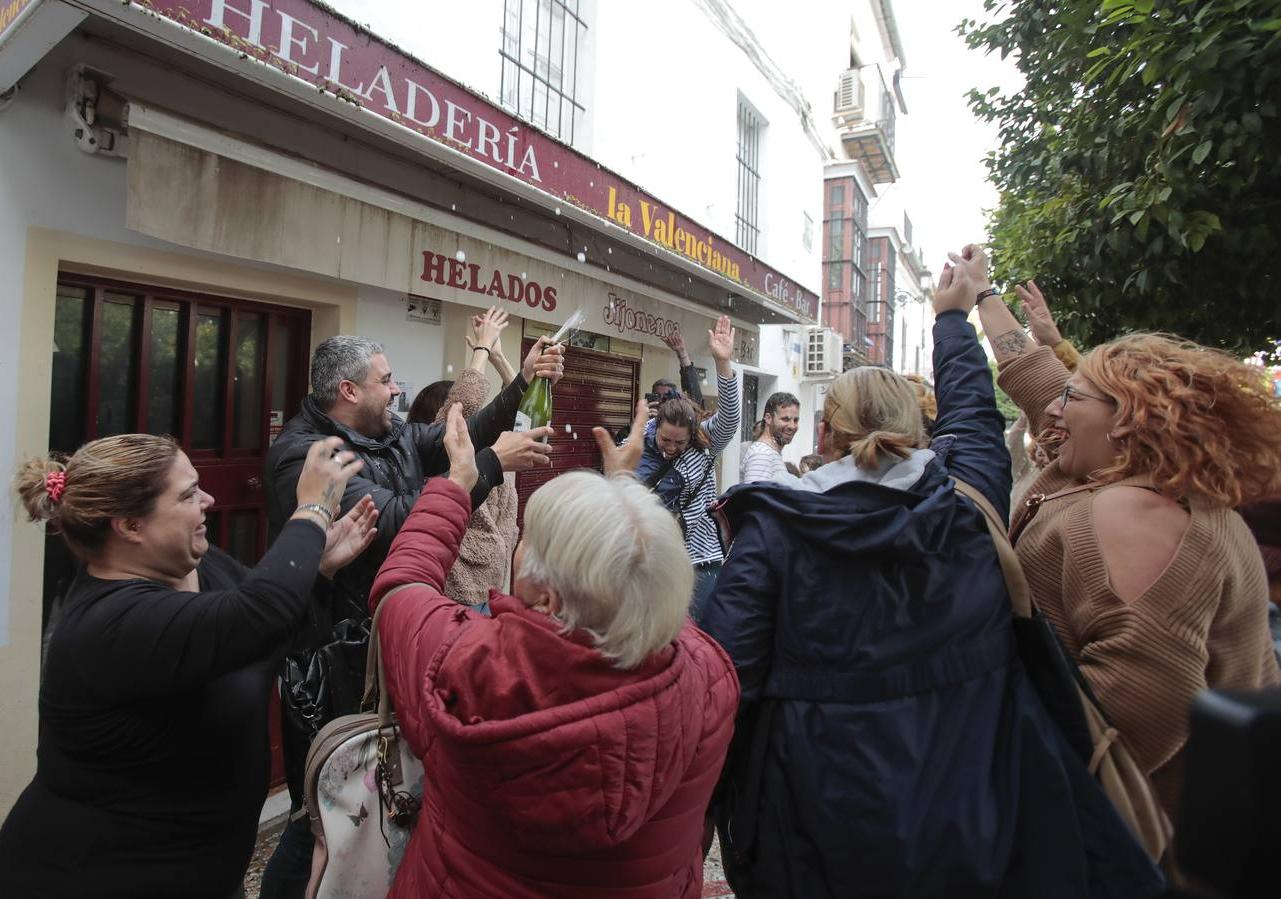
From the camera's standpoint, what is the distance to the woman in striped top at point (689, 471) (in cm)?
370

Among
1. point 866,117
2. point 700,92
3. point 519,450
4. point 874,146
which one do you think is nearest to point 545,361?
point 519,450

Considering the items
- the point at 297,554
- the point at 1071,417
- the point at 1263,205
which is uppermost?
the point at 1263,205

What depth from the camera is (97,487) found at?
62.0 inches

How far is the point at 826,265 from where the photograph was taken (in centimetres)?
1797

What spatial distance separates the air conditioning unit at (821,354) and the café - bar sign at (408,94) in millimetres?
7538

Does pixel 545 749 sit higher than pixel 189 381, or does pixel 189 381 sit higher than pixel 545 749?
pixel 189 381

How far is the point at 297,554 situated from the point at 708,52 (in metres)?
7.88

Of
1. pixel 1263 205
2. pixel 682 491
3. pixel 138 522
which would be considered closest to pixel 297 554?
pixel 138 522

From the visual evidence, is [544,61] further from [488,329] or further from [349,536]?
[349,536]

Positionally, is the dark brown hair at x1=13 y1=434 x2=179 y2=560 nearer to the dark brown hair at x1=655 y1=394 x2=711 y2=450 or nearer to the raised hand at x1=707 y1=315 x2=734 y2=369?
the dark brown hair at x1=655 y1=394 x2=711 y2=450

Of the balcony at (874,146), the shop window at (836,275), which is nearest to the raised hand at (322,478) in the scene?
the shop window at (836,275)

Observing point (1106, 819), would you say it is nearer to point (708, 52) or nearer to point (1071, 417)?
point (1071, 417)

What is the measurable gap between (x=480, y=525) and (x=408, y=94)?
5.88 ft

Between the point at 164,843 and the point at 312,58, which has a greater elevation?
the point at 312,58
